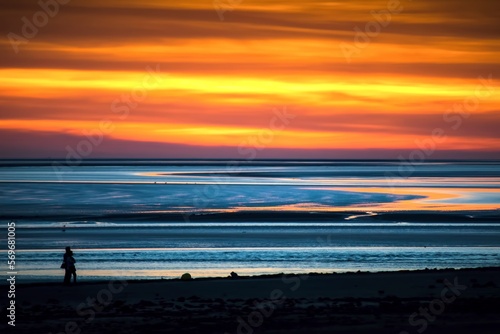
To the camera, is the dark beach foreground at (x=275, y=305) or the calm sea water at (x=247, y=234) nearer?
the dark beach foreground at (x=275, y=305)

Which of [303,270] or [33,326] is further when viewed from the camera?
[303,270]

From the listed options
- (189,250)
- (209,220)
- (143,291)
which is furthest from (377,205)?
(143,291)

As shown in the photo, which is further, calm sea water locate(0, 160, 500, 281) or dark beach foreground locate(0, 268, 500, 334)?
calm sea water locate(0, 160, 500, 281)

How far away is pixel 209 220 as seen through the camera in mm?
52250

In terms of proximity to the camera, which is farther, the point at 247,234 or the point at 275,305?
the point at 247,234

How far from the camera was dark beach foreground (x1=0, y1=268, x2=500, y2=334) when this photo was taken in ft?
60.7

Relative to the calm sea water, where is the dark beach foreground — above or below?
below

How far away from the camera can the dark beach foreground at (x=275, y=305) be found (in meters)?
18.5

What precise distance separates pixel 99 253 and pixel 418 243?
1570 cm

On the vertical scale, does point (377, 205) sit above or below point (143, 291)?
above

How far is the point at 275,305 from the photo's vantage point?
69.5 ft

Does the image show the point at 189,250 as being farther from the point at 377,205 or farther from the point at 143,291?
the point at 377,205

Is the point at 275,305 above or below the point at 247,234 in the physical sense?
below

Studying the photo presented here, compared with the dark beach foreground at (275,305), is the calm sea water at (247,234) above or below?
→ above
